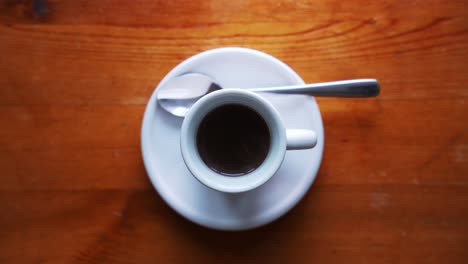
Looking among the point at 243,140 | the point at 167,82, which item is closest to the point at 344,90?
the point at 243,140

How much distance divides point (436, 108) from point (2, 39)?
86 centimetres

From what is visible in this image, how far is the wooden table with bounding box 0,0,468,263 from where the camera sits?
2.44ft

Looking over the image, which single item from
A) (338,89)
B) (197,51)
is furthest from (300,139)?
(197,51)

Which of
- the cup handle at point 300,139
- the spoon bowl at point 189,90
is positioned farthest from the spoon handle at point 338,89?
the cup handle at point 300,139

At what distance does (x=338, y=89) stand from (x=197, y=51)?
0.91 ft

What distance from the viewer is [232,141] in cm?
67

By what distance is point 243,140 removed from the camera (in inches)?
26.3

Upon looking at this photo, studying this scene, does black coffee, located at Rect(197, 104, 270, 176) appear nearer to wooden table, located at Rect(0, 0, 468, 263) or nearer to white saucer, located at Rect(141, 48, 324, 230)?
white saucer, located at Rect(141, 48, 324, 230)

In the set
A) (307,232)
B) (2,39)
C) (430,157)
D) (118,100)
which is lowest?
(307,232)

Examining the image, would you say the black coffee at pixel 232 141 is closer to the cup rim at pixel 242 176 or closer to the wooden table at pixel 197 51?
the cup rim at pixel 242 176

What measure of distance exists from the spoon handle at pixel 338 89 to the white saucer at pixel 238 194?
2 cm

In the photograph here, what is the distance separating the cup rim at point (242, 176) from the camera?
22.7 inches

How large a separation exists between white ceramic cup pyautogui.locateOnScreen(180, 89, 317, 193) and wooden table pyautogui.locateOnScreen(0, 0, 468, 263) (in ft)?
0.61

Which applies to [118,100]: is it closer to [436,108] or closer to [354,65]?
[354,65]
